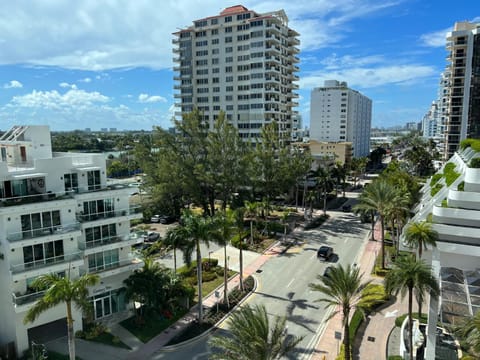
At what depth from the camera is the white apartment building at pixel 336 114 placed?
454 ft

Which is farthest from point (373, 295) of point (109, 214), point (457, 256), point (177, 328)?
point (109, 214)

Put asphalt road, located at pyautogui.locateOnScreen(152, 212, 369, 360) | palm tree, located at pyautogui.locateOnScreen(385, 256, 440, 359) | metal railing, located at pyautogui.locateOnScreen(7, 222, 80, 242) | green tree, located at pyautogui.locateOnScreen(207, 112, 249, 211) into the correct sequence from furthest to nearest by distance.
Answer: green tree, located at pyautogui.locateOnScreen(207, 112, 249, 211), asphalt road, located at pyautogui.locateOnScreen(152, 212, 369, 360), metal railing, located at pyautogui.locateOnScreen(7, 222, 80, 242), palm tree, located at pyautogui.locateOnScreen(385, 256, 440, 359)

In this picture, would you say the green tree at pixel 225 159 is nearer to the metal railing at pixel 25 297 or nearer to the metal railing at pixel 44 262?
the metal railing at pixel 44 262

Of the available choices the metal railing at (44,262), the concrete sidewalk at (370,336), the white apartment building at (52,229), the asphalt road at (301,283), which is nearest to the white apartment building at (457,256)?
the concrete sidewalk at (370,336)

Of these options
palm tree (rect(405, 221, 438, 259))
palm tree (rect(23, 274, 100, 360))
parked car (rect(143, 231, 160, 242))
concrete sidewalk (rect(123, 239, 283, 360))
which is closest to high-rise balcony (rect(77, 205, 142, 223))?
palm tree (rect(23, 274, 100, 360))

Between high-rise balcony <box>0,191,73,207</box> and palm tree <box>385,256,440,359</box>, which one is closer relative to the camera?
palm tree <box>385,256,440,359</box>

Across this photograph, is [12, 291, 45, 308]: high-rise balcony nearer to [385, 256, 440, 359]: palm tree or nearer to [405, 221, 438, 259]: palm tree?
[385, 256, 440, 359]: palm tree

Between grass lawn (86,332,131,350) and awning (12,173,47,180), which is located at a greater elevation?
awning (12,173,47,180)

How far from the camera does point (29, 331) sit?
2622cm

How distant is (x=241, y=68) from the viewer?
86.4 meters

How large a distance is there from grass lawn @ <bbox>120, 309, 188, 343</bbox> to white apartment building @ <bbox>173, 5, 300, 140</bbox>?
58.2 metres

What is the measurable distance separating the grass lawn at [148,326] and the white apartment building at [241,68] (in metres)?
58.2

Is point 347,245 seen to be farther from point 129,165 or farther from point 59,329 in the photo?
point 129,165

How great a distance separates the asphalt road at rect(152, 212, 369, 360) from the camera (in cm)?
2475
